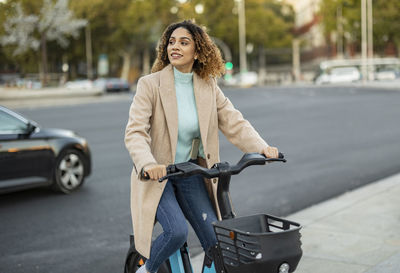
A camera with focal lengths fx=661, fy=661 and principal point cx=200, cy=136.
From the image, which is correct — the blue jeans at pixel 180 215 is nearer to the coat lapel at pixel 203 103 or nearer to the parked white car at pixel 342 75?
the coat lapel at pixel 203 103

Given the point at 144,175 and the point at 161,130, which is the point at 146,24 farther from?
the point at 144,175

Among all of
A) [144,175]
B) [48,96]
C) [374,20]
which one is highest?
[374,20]

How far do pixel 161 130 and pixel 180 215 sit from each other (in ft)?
1.46

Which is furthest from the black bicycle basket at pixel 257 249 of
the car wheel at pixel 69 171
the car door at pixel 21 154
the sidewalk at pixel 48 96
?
the sidewalk at pixel 48 96

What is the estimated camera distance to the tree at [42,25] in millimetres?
47219

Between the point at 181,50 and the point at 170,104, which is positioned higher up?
the point at 181,50

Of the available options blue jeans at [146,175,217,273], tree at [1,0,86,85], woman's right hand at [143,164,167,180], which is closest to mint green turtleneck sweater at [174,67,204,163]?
blue jeans at [146,175,217,273]

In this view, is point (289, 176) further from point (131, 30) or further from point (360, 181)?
point (131, 30)

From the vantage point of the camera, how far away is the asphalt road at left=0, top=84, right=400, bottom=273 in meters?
5.78

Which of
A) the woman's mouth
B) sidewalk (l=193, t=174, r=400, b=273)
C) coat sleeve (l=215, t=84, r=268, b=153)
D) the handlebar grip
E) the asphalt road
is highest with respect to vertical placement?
the woman's mouth

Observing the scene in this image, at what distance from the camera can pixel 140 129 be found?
10.6ft

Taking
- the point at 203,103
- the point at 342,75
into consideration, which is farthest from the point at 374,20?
the point at 203,103

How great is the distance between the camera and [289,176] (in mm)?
9734

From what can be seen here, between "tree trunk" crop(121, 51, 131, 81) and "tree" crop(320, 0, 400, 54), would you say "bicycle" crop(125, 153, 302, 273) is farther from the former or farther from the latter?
"tree trunk" crop(121, 51, 131, 81)
